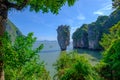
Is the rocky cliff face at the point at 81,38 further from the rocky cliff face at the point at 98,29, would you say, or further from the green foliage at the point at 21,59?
the green foliage at the point at 21,59

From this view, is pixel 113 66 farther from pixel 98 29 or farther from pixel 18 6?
pixel 98 29

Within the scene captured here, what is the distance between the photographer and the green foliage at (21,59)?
28.6ft

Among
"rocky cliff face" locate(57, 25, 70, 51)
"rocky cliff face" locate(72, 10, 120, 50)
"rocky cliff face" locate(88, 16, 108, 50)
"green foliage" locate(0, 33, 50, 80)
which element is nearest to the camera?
"green foliage" locate(0, 33, 50, 80)

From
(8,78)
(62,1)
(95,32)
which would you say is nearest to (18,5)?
(62,1)

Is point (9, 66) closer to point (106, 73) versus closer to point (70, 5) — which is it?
point (70, 5)

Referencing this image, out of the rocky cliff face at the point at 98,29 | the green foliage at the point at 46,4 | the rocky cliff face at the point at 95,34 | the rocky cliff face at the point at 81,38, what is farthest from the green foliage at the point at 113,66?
the rocky cliff face at the point at 81,38

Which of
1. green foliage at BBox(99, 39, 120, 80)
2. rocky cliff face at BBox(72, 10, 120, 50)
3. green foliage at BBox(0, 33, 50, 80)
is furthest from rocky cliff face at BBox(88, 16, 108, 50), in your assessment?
green foliage at BBox(0, 33, 50, 80)

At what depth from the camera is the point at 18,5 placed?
26.5 feet

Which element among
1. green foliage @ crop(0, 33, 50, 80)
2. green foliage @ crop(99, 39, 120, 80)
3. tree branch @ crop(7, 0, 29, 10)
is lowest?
green foliage @ crop(99, 39, 120, 80)

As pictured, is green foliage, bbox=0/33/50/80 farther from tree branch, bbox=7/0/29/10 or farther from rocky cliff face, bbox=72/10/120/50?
rocky cliff face, bbox=72/10/120/50

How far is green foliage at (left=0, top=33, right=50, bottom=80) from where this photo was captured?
873 cm

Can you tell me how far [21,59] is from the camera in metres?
9.11

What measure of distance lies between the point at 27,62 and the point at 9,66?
38.1 inches

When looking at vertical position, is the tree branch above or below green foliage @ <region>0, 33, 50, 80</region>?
above
